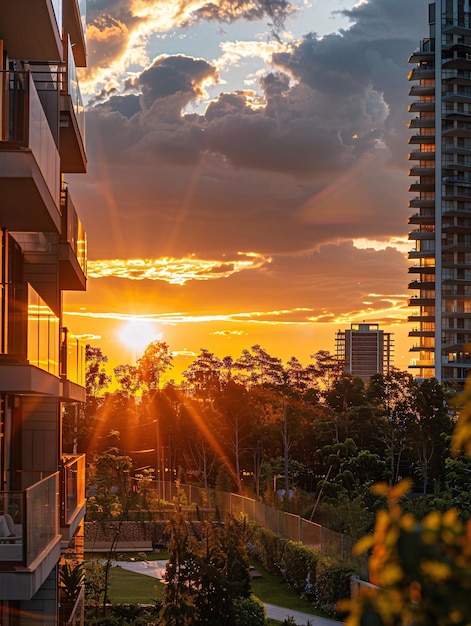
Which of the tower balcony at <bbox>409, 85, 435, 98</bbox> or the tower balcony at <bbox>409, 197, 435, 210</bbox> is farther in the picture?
the tower balcony at <bbox>409, 85, 435, 98</bbox>

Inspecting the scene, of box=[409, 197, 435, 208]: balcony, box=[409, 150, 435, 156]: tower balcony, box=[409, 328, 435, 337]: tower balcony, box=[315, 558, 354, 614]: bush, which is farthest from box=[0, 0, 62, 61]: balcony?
box=[409, 150, 435, 156]: tower balcony

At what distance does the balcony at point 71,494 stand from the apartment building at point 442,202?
7489cm

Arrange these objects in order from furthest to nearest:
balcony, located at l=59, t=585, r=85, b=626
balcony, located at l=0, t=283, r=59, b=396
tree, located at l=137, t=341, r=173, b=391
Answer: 1. tree, located at l=137, t=341, r=173, b=391
2. balcony, located at l=59, t=585, r=85, b=626
3. balcony, located at l=0, t=283, r=59, b=396

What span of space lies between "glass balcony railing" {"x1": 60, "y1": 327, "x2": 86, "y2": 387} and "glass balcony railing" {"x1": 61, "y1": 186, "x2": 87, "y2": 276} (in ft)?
4.84

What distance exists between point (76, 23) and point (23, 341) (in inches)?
429

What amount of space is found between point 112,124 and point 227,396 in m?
20.1

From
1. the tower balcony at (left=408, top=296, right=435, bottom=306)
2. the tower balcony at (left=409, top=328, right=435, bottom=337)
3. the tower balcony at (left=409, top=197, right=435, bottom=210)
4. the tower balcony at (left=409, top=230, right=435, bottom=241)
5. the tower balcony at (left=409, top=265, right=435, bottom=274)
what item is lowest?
the tower balcony at (left=409, top=328, right=435, bottom=337)

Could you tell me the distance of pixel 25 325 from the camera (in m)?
11.2

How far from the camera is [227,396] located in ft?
170

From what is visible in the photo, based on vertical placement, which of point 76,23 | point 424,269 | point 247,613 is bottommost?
point 247,613

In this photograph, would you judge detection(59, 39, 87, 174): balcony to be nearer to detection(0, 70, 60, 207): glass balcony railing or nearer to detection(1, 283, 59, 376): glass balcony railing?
detection(0, 70, 60, 207): glass balcony railing

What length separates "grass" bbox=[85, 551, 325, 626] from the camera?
2684 centimetres

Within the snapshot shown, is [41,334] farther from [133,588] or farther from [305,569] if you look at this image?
[305,569]

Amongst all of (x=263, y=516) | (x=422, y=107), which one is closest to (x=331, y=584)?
(x=263, y=516)
